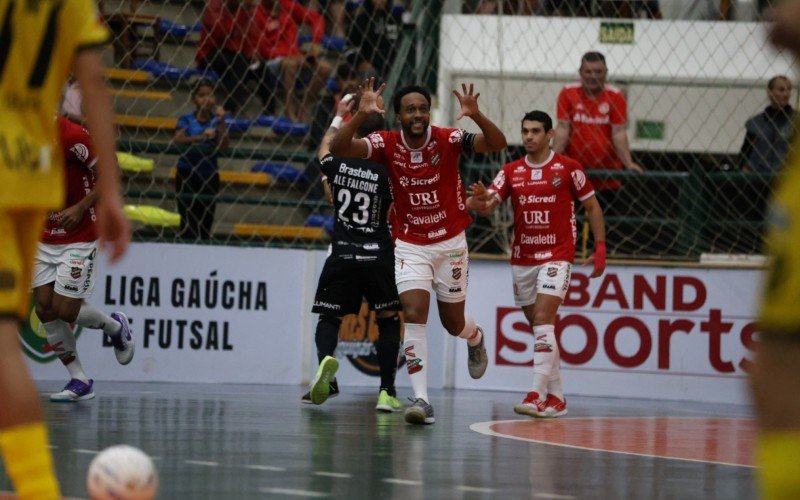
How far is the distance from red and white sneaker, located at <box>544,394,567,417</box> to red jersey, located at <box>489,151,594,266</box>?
1.09 meters

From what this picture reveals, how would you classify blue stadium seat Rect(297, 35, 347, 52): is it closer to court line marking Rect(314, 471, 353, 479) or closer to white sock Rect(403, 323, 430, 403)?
white sock Rect(403, 323, 430, 403)

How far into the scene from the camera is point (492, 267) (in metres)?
13.9

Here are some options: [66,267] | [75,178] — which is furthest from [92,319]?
[75,178]

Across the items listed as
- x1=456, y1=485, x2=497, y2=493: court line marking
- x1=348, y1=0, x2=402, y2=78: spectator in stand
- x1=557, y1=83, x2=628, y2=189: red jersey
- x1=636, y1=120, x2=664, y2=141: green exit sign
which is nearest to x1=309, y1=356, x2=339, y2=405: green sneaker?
x1=456, y1=485, x2=497, y2=493: court line marking

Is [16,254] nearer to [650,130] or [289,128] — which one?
[289,128]

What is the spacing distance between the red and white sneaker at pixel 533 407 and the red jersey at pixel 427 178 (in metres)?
1.56

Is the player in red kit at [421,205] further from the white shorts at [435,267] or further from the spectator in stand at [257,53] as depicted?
the spectator in stand at [257,53]

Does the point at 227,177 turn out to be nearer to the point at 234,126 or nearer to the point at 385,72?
the point at 234,126

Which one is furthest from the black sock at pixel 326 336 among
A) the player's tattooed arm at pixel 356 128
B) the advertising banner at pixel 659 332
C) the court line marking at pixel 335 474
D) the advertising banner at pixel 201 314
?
the court line marking at pixel 335 474

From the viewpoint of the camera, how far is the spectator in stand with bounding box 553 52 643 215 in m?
13.8

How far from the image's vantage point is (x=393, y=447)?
7.86 metres

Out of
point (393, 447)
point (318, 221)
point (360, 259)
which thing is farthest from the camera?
point (318, 221)

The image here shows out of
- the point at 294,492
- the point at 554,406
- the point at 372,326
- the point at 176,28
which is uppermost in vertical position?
the point at 176,28

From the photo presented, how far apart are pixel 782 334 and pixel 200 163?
1127 centimetres
